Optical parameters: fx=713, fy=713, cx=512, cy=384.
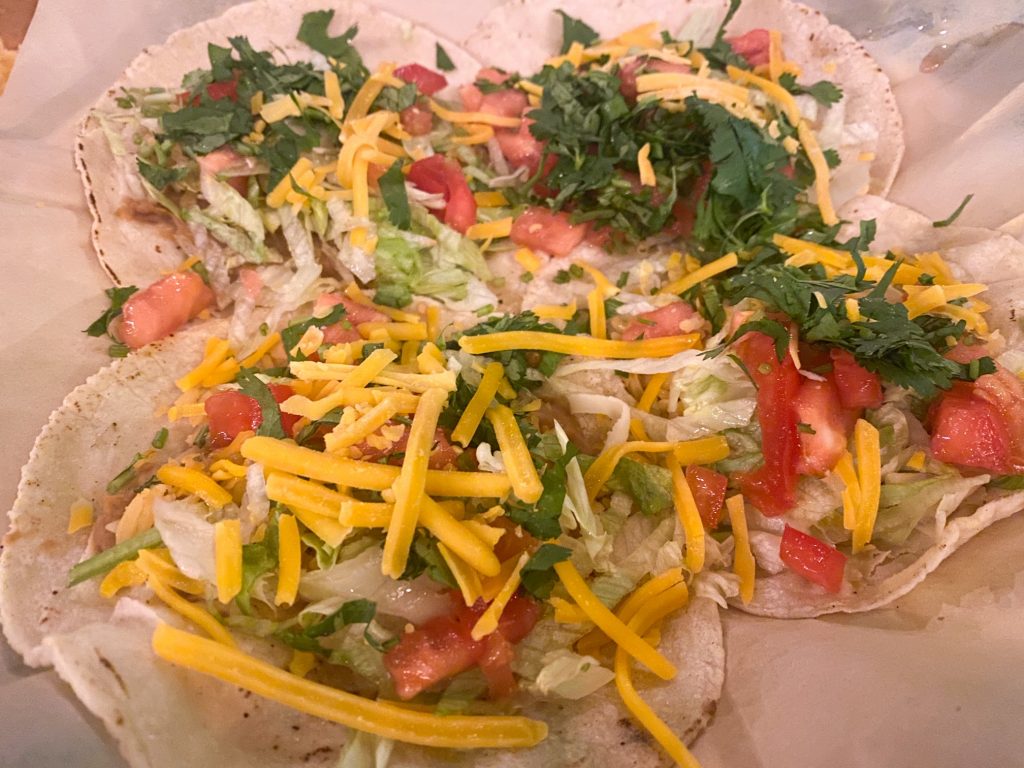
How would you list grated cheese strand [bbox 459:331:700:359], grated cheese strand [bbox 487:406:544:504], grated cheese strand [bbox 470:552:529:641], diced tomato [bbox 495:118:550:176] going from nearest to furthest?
1. grated cheese strand [bbox 470:552:529:641]
2. grated cheese strand [bbox 487:406:544:504]
3. grated cheese strand [bbox 459:331:700:359]
4. diced tomato [bbox 495:118:550:176]

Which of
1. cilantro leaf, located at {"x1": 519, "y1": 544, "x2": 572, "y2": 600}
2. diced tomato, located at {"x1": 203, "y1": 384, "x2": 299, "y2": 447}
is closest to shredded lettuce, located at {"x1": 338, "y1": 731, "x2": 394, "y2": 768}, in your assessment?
cilantro leaf, located at {"x1": 519, "y1": 544, "x2": 572, "y2": 600}

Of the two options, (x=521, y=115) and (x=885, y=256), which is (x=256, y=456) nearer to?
(x=521, y=115)

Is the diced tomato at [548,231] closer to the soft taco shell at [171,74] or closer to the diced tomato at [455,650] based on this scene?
the soft taco shell at [171,74]

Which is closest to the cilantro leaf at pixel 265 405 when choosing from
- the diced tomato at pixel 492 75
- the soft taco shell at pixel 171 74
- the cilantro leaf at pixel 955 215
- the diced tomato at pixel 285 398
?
the diced tomato at pixel 285 398

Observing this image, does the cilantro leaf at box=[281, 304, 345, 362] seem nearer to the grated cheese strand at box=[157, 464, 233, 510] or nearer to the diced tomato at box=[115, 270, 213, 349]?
the diced tomato at box=[115, 270, 213, 349]

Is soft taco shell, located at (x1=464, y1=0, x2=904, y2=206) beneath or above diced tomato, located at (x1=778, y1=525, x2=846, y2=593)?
above

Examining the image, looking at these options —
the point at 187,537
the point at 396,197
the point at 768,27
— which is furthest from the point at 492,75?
the point at 187,537
